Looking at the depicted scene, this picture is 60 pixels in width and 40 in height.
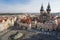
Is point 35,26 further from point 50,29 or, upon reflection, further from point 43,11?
point 43,11

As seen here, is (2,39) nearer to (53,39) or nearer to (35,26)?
(53,39)

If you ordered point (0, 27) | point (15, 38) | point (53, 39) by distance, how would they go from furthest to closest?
point (0, 27)
point (53, 39)
point (15, 38)

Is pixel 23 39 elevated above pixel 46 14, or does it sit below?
below

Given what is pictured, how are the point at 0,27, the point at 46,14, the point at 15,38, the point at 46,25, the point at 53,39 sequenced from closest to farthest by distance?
the point at 15,38
the point at 53,39
the point at 0,27
the point at 46,25
the point at 46,14

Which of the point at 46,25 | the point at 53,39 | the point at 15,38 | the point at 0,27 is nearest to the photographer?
the point at 15,38

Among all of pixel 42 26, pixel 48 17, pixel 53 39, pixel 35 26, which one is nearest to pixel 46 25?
pixel 42 26

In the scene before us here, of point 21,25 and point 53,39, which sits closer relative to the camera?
point 53,39

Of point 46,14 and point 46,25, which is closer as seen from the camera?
point 46,25

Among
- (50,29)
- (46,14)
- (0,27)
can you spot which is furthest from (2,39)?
(46,14)

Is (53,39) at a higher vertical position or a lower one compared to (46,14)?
lower
